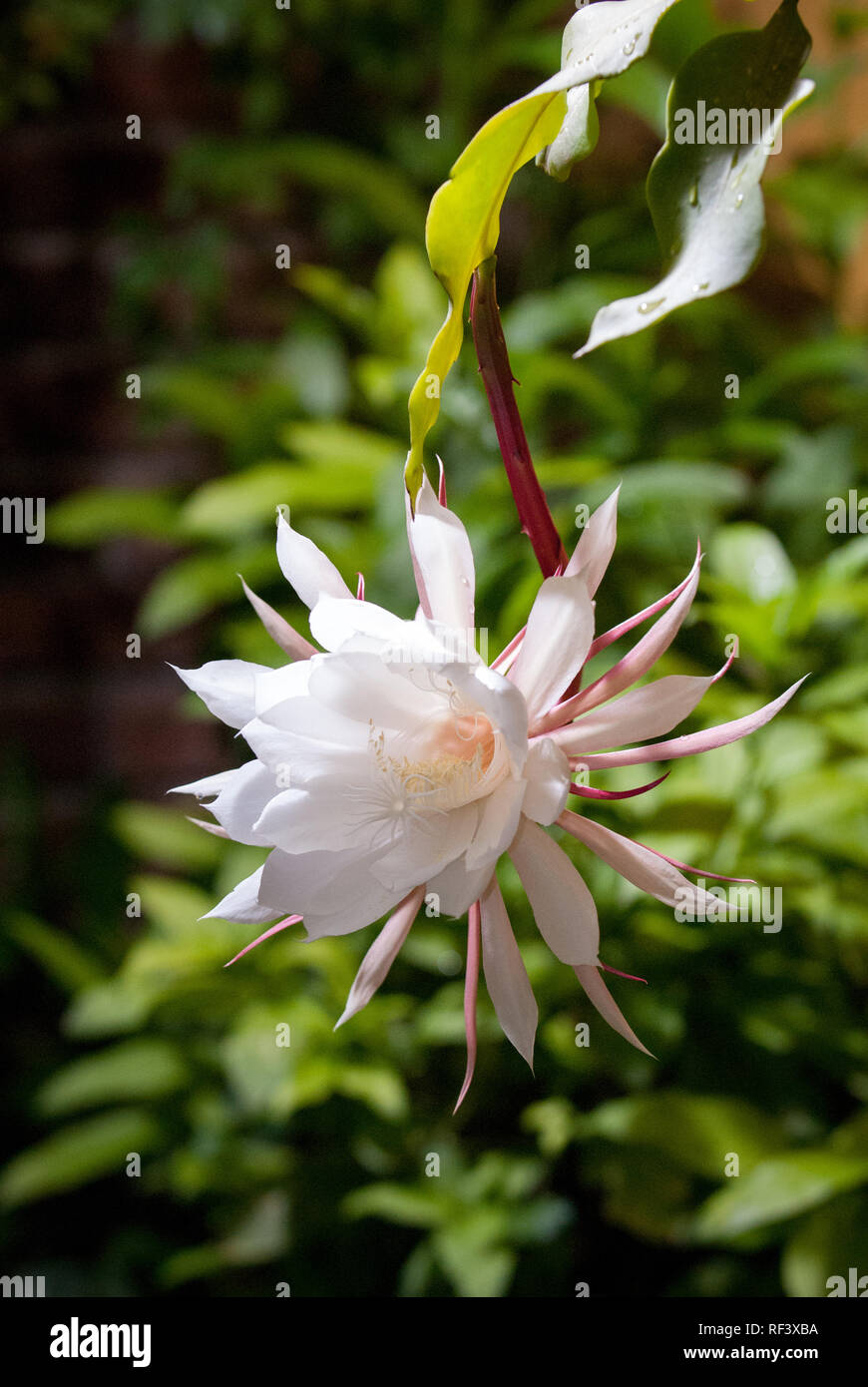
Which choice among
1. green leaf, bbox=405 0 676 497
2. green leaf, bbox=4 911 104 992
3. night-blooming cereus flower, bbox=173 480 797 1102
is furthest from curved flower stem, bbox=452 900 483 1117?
green leaf, bbox=4 911 104 992

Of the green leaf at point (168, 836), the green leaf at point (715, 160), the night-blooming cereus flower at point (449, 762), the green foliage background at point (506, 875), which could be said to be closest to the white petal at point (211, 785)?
the night-blooming cereus flower at point (449, 762)

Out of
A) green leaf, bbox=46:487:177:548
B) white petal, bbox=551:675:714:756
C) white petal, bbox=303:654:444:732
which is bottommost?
white petal, bbox=551:675:714:756

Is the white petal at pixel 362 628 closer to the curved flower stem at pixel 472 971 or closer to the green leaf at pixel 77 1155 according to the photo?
the curved flower stem at pixel 472 971

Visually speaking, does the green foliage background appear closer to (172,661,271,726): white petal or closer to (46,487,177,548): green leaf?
(46,487,177,548): green leaf

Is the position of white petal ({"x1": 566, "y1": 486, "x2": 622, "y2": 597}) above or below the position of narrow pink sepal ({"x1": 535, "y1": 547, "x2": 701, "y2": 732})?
above

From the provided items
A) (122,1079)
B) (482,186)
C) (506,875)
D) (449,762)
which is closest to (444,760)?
(449,762)

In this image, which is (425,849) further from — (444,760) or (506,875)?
(506,875)
